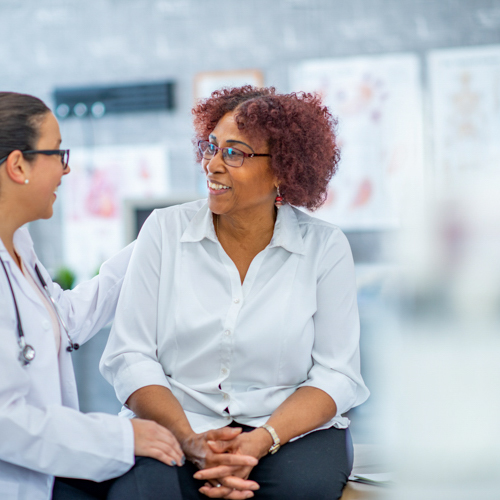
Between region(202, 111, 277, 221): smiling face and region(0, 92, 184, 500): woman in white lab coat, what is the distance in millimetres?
414

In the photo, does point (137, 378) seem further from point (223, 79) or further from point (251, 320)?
point (223, 79)

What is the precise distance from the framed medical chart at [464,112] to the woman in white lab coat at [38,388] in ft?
8.35

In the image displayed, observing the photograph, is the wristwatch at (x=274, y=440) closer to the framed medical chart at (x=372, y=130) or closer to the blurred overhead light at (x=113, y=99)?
the framed medical chart at (x=372, y=130)

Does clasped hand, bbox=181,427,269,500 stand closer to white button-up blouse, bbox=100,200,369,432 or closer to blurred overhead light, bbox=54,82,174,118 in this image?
white button-up blouse, bbox=100,200,369,432

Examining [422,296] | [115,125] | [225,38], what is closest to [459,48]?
[225,38]

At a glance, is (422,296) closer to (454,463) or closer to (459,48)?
(454,463)

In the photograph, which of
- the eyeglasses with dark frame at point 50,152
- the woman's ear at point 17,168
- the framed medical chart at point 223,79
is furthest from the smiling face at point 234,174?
the framed medical chart at point 223,79

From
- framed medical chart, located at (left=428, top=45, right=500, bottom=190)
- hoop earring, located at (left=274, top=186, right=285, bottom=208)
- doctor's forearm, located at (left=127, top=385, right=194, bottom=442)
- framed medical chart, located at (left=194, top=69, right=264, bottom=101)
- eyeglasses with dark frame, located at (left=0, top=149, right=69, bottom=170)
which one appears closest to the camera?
eyeglasses with dark frame, located at (left=0, top=149, right=69, bottom=170)

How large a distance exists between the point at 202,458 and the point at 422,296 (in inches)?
53.2

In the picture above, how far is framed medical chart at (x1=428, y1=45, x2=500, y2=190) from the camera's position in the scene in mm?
3322

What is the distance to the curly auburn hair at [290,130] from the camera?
161cm

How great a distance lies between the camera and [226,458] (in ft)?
4.37

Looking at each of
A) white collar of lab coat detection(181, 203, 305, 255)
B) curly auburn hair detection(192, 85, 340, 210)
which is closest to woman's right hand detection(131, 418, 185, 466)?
white collar of lab coat detection(181, 203, 305, 255)

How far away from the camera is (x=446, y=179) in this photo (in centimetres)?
336
